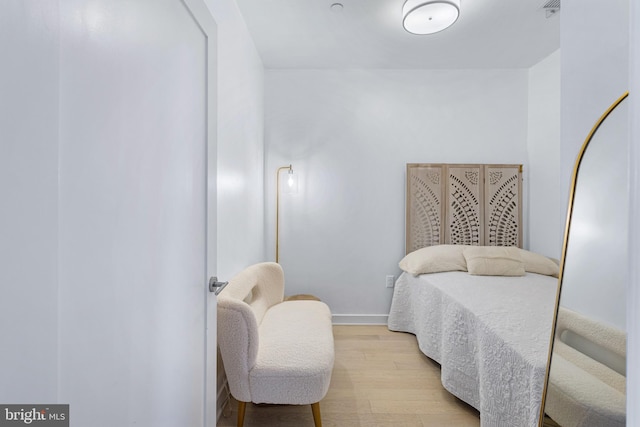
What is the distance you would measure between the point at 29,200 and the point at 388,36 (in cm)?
278

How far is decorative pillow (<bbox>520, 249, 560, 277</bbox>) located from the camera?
273 cm

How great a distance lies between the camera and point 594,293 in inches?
34.4

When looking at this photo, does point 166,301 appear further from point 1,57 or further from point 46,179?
→ point 1,57

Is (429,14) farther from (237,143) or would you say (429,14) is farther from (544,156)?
(544,156)

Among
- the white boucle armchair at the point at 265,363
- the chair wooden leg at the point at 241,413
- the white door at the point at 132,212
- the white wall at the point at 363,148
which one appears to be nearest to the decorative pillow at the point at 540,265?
the white wall at the point at 363,148

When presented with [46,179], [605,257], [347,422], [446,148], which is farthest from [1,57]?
[446,148]

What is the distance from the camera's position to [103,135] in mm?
651

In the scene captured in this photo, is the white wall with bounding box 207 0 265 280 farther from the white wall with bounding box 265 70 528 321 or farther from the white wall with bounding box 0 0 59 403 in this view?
the white wall with bounding box 0 0 59 403

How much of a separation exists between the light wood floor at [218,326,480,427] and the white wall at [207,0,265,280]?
90 cm

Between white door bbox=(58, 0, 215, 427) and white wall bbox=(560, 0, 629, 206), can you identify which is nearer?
white door bbox=(58, 0, 215, 427)

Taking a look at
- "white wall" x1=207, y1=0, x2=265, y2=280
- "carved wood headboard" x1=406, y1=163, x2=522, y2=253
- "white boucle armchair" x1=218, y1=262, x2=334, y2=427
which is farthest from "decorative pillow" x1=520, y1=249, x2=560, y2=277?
"white wall" x1=207, y1=0, x2=265, y2=280

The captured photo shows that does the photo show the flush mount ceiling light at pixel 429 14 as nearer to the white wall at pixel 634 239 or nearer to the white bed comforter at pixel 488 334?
the white bed comforter at pixel 488 334

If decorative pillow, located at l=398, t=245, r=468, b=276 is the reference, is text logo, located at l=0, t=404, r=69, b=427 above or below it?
above

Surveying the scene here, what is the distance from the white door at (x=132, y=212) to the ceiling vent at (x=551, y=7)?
2446 millimetres
